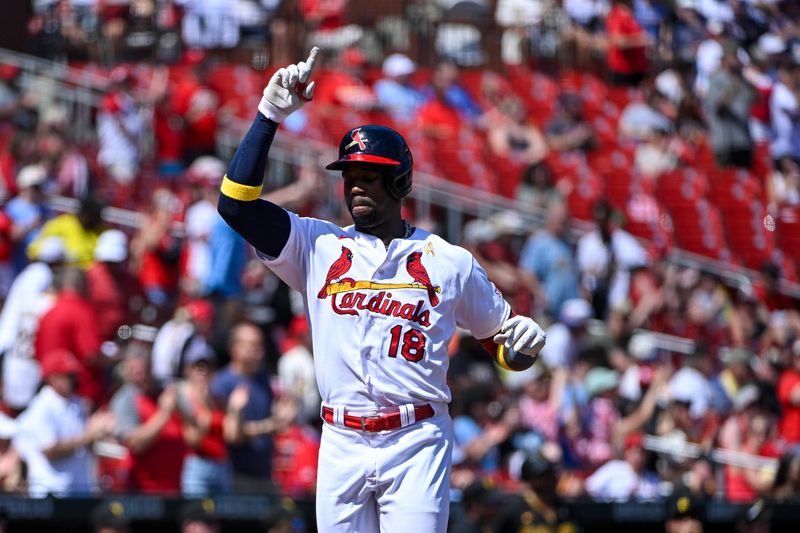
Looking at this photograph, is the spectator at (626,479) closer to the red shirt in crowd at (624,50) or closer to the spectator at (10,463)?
the spectator at (10,463)

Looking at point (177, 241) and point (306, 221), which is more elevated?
point (306, 221)

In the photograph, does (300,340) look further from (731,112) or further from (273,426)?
(731,112)

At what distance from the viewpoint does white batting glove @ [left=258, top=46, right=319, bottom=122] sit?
5.32m

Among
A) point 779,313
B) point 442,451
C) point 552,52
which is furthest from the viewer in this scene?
point 552,52

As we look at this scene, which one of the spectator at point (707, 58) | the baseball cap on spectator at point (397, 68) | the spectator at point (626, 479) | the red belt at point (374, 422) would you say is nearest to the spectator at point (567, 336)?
the spectator at point (626, 479)

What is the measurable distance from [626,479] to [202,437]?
9.41ft

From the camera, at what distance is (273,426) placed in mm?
9688

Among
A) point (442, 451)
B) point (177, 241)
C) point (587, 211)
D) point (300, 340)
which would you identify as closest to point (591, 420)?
point (300, 340)

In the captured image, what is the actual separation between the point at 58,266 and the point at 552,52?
10.3 m

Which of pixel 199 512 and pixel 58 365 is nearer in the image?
pixel 199 512

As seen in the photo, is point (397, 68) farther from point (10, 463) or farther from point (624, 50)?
point (10, 463)

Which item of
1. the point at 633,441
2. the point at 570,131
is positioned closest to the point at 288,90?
the point at 633,441

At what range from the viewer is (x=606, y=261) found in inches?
537

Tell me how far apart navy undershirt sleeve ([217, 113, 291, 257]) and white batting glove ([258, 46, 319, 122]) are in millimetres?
43
